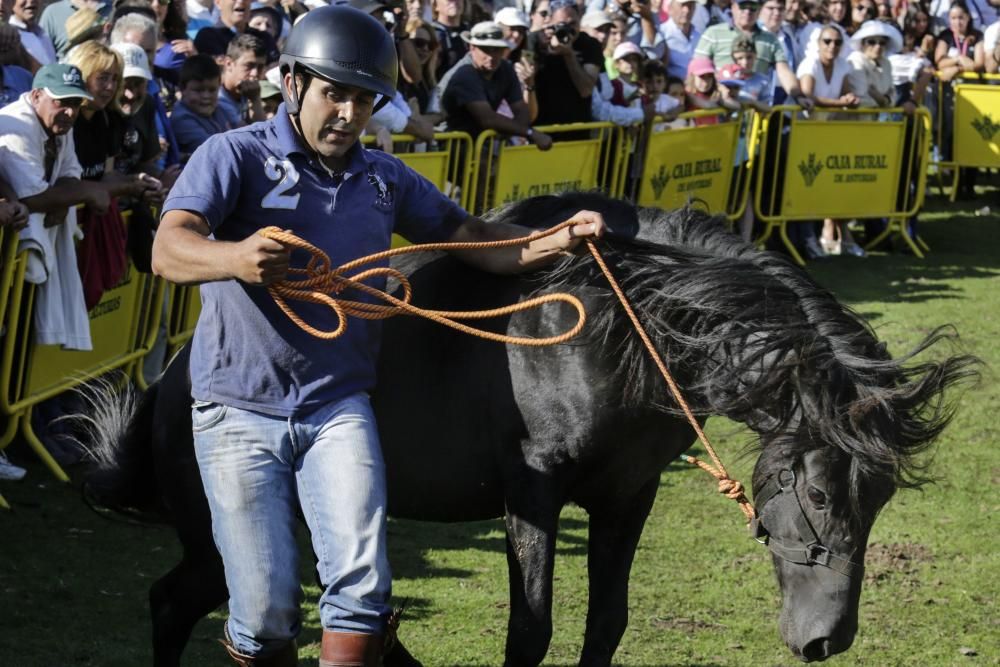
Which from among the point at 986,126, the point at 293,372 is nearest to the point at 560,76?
the point at 986,126

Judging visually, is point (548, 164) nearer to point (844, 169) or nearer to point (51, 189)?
point (844, 169)

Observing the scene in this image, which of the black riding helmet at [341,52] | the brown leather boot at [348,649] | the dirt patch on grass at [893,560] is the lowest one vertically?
the dirt patch on grass at [893,560]

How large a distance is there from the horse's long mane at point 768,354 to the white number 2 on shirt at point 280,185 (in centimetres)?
94

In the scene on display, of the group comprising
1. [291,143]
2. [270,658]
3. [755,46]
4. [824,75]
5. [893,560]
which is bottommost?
→ [893,560]

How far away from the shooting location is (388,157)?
421 centimetres

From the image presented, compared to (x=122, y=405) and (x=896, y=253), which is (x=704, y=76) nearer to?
(x=896, y=253)

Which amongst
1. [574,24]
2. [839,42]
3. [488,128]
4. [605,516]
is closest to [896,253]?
[839,42]

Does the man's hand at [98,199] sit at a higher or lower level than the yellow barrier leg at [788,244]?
higher

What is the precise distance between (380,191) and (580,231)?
60 centimetres

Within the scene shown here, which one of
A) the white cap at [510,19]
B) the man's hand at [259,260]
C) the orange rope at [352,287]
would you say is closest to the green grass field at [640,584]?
the orange rope at [352,287]

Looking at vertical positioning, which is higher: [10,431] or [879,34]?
[879,34]

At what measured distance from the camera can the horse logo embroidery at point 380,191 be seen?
4.00 m

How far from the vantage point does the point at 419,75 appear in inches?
413

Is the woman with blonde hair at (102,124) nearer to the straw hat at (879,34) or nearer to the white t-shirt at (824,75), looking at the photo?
the white t-shirt at (824,75)
